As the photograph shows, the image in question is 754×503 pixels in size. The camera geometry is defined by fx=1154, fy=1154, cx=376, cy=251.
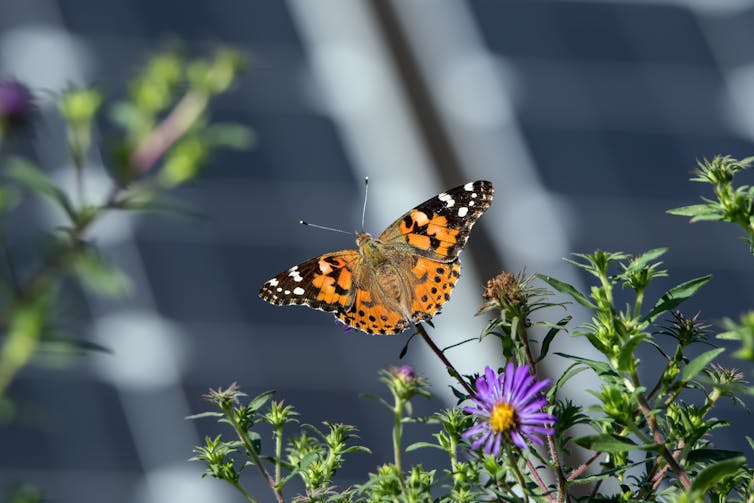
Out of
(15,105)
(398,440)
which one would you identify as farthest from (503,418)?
(15,105)

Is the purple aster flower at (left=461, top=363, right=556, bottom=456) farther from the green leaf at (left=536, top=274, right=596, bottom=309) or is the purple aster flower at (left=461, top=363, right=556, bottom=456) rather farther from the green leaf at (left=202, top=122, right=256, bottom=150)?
the green leaf at (left=202, top=122, right=256, bottom=150)

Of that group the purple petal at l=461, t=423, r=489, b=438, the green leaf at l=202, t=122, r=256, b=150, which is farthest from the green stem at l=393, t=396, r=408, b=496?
the green leaf at l=202, t=122, r=256, b=150

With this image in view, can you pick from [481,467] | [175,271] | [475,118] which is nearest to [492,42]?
[475,118]

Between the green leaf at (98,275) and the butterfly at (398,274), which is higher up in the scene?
the butterfly at (398,274)

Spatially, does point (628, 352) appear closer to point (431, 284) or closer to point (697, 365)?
point (697, 365)

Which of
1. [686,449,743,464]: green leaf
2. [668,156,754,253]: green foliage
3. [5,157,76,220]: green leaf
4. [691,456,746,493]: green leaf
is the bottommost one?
[691,456,746,493]: green leaf

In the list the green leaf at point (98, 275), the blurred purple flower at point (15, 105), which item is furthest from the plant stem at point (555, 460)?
the blurred purple flower at point (15, 105)

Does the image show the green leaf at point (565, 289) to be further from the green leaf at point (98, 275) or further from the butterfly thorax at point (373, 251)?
the butterfly thorax at point (373, 251)
